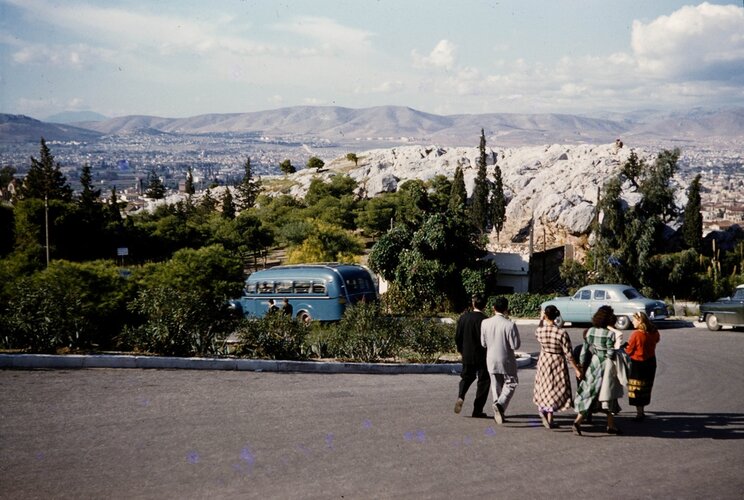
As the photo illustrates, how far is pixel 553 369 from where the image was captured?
28.6ft

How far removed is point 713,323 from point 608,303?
11.2 feet

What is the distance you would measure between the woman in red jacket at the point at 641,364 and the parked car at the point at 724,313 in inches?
560

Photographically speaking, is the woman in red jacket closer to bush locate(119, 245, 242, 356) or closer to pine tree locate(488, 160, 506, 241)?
bush locate(119, 245, 242, 356)

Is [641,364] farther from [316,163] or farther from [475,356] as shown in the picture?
[316,163]

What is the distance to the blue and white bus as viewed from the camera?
24.4m

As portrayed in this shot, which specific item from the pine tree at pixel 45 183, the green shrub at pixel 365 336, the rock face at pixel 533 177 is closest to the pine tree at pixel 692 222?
the rock face at pixel 533 177

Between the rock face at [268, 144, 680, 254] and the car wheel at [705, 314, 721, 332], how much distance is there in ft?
46.8

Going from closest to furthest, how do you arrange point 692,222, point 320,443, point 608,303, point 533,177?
point 320,443, point 608,303, point 692,222, point 533,177

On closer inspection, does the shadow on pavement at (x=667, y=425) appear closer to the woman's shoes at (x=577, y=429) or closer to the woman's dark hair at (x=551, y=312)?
the woman's shoes at (x=577, y=429)

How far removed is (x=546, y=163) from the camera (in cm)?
10112

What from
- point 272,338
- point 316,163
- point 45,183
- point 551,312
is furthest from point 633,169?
point 316,163

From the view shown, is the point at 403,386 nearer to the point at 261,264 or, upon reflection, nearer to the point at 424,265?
the point at 424,265

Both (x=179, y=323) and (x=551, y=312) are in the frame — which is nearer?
(x=551, y=312)

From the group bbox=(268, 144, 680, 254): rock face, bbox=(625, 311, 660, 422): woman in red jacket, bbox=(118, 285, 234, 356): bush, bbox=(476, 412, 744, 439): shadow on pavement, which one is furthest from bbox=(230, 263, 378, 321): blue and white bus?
bbox=(268, 144, 680, 254): rock face
